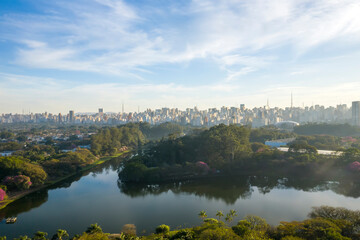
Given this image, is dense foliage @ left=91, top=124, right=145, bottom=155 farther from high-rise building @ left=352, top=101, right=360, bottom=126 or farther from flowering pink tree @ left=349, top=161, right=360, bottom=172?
high-rise building @ left=352, top=101, right=360, bottom=126

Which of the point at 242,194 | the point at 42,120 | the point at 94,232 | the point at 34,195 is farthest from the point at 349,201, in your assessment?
the point at 42,120

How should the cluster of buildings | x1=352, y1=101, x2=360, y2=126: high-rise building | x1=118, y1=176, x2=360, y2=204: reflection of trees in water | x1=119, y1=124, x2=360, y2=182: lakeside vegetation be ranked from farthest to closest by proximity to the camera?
1. the cluster of buildings
2. x1=352, y1=101, x2=360, y2=126: high-rise building
3. x1=119, y1=124, x2=360, y2=182: lakeside vegetation
4. x1=118, y1=176, x2=360, y2=204: reflection of trees in water

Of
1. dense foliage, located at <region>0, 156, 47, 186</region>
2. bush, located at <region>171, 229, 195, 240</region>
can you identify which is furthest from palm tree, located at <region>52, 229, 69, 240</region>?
dense foliage, located at <region>0, 156, 47, 186</region>

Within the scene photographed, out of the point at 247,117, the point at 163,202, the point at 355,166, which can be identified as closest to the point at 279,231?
the point at 163,202

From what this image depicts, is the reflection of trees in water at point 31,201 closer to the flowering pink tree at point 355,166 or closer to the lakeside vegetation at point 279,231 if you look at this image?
the lakeside vegetation at point 279,231

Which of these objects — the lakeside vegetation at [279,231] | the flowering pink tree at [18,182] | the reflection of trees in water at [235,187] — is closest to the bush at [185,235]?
the lakeside vegetation at [279,231]

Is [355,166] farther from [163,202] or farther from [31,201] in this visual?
[31,201]
